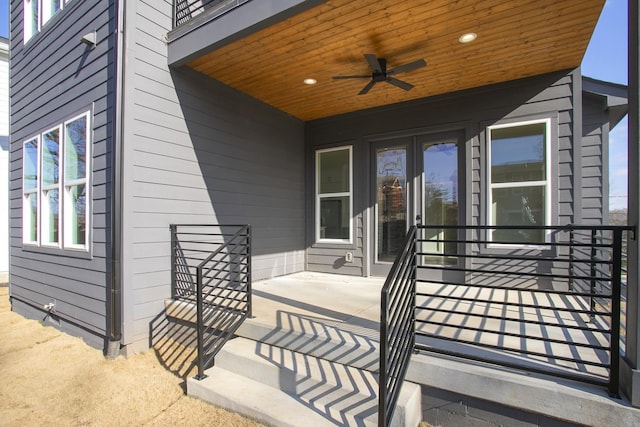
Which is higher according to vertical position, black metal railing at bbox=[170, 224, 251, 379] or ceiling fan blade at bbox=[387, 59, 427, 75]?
ceiling fan blade at bbox=[387, 59, 427, 75]

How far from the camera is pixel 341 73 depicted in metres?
3.95

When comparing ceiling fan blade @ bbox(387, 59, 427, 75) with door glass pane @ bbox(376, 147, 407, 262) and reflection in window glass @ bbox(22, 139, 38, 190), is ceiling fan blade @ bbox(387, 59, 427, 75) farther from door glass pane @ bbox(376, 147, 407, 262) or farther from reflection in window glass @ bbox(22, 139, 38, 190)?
reflection in window glass @ bbox(22, 139, 38, 190)

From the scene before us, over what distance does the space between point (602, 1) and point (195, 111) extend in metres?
4.05

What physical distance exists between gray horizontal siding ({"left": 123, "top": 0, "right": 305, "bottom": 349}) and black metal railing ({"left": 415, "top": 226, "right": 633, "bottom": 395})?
2443 millimetres

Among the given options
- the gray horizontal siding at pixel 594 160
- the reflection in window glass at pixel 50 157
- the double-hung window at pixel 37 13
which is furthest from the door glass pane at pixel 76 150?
the gray horizontal siding at pixel 594 160

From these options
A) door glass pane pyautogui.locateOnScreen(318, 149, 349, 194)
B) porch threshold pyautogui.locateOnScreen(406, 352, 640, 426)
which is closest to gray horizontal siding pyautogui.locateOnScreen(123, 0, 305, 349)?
door glass pane pyautogui.locateOnScreen(318, 149, 349, 194)

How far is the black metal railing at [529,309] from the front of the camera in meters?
1.79

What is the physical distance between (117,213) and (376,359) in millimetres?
2806

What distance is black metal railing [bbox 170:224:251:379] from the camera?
105 inches

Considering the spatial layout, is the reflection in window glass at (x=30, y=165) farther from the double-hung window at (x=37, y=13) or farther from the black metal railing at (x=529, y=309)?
the black metal railing at (x=529, y=309)

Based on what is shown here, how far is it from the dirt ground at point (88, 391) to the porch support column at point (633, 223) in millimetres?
2157

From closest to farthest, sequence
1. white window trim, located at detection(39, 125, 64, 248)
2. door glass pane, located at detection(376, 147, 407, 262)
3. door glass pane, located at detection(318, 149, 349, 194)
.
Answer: white window trim, located at detection(39, 125, 64, 248) → door glass pane, located at detection(376, 147, 407, 262) → door glass pane, located at detection(318, 149, 349, 194)

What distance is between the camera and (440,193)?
4.59m

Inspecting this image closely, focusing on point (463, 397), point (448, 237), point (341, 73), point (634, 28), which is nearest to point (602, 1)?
point (634, 28)
